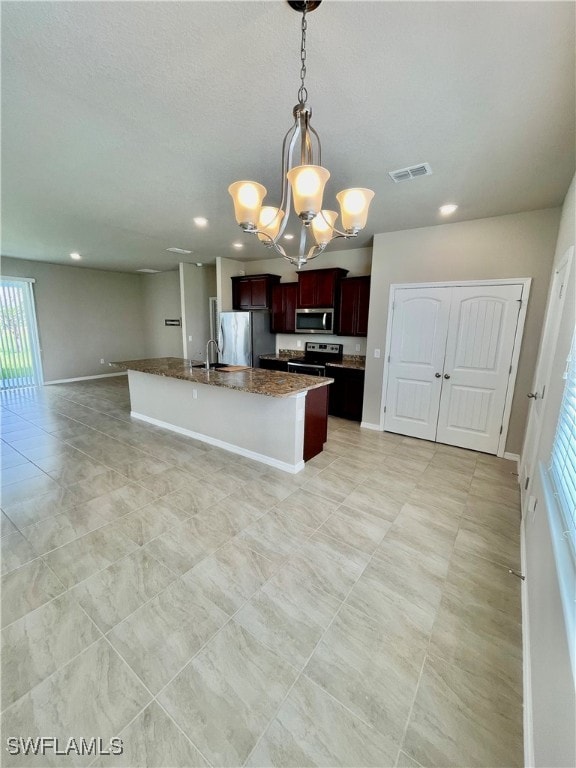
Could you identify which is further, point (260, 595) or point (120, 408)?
point (120, 408)

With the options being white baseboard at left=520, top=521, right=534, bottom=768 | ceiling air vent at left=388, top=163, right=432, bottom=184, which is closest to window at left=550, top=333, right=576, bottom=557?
white baseboard at left=520, top=521, right=534, bottom=768

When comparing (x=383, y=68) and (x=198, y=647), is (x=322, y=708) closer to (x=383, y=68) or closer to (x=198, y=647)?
(x=198, y=647)

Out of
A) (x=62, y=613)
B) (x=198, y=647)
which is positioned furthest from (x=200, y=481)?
(x=198, y=647)

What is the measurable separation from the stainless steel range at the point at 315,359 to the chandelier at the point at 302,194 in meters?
2.62

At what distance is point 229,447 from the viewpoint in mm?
3705

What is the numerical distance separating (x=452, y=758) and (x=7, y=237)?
279 inches

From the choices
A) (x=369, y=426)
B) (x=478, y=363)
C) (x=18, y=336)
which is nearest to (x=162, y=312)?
(x=18, y=336)

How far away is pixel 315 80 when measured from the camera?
1.58m

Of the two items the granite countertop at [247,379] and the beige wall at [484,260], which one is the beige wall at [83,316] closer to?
the granite countertop at [247,379]

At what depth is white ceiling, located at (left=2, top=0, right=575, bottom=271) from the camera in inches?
50.2

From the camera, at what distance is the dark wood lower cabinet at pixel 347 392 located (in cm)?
475

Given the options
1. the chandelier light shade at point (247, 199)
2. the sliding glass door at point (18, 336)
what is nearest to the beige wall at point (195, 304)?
the sliding glass door at point (18, 336)

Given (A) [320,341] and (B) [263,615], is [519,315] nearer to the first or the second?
(A) [320,341]

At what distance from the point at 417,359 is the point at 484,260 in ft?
4.43
